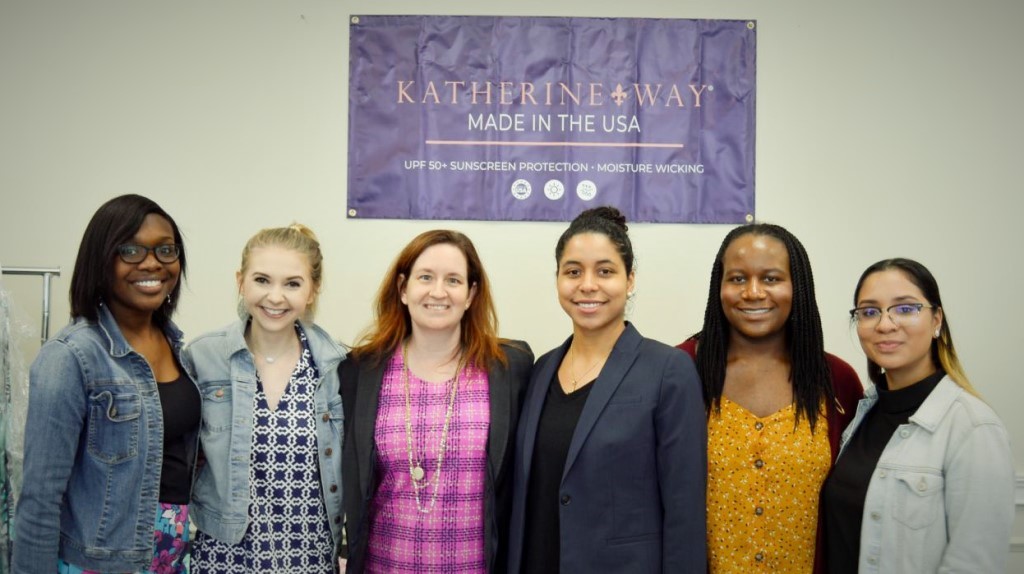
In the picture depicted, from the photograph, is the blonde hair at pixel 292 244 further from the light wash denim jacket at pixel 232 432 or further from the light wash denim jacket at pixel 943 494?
the light wash denim jacket at pixel 943 494

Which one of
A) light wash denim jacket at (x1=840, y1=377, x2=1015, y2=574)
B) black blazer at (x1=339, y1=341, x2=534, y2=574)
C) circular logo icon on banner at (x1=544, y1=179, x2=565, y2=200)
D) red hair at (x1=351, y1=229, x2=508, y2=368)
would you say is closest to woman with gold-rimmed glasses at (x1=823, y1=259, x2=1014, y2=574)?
light wash denim jacket at (x1=840, y1=377, x2=1015, y2=574)

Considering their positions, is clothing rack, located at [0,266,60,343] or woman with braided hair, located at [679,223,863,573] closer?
woman with braided hair, located at [679,223,863,573]

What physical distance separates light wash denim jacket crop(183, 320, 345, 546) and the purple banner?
1527 mm

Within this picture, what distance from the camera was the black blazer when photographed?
1.95m

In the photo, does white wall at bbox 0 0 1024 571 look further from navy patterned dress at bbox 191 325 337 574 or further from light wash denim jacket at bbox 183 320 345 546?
navy patterned dress at bbox 191 325 337 574

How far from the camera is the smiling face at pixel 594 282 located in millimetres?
1940

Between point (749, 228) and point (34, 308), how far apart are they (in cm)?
346

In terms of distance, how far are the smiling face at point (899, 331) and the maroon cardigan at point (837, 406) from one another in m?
0.16

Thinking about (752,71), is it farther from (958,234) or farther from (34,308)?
(34,308)

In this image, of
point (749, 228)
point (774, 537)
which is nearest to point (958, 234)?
point (749, 228)

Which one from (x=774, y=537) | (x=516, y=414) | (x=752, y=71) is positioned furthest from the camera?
(x=752, y=71)

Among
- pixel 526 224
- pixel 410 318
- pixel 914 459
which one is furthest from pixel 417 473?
pixel 526 224

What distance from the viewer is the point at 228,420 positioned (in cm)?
195

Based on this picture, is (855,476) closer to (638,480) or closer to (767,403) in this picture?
(767,403)
